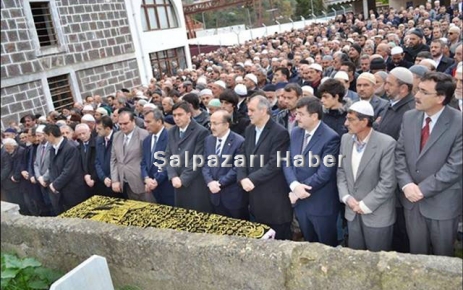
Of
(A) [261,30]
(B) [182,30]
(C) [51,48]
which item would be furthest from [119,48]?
(A) [261,30]

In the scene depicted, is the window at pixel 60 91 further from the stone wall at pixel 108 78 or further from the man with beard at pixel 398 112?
the man with beard at pixel 398 112

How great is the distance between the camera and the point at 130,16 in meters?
7.32

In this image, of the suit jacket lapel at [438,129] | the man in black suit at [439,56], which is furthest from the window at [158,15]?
the suit jacket lapel at [438,129]

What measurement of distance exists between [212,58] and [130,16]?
11.5m

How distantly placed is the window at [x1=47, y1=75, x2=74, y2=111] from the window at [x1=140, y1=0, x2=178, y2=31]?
710 centimetres

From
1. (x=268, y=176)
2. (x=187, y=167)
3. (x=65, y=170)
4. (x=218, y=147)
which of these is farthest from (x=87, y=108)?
(x=268, y=176)

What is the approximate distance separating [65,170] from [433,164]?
4.20 m

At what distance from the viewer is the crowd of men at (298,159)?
9.36ft

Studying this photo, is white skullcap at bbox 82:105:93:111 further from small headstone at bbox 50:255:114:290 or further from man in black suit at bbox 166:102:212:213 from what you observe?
small headstone at bbox 50:255:114:290

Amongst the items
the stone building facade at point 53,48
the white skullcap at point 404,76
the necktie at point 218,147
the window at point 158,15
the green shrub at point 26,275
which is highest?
the window at point 158,15

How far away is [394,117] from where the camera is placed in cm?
359

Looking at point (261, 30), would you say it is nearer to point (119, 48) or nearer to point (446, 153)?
point (119, 48)

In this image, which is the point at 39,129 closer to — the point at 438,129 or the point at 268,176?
the point at 268,176

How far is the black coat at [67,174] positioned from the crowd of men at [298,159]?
1 cm
